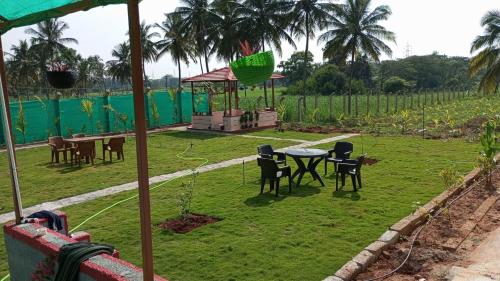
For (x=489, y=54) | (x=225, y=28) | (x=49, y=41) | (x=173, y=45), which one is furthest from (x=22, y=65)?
(x=489, y=54)

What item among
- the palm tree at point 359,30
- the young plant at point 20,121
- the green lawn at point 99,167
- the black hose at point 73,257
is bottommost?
the green lawn at point 99,167

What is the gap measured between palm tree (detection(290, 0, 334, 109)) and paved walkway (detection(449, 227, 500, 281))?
23.6 m

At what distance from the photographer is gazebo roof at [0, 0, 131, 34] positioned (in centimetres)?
267

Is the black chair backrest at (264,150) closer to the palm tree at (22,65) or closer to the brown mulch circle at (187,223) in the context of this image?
the brown mulch circle at (187,223)

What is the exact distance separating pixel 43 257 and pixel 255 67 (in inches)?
155

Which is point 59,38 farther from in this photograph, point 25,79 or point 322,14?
point 322,14

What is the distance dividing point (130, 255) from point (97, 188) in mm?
4230

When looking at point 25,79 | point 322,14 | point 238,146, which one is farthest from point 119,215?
point 25,79

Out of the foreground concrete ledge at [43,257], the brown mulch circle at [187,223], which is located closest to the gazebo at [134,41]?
the foreground concrete ledge at [43,257]

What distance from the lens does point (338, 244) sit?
216 inches

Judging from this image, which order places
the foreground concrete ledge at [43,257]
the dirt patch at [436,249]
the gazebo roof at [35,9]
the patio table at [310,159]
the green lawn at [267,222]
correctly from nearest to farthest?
the gazebo roof at [35,9]
the foreground concrete ledge at [43,257]
the dirt patch at [436,249]
the green lawn at [267,222]
the patio table at [310,159]

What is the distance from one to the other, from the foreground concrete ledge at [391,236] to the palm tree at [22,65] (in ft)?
170

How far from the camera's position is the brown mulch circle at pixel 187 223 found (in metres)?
6.30

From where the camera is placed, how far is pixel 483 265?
474cm
